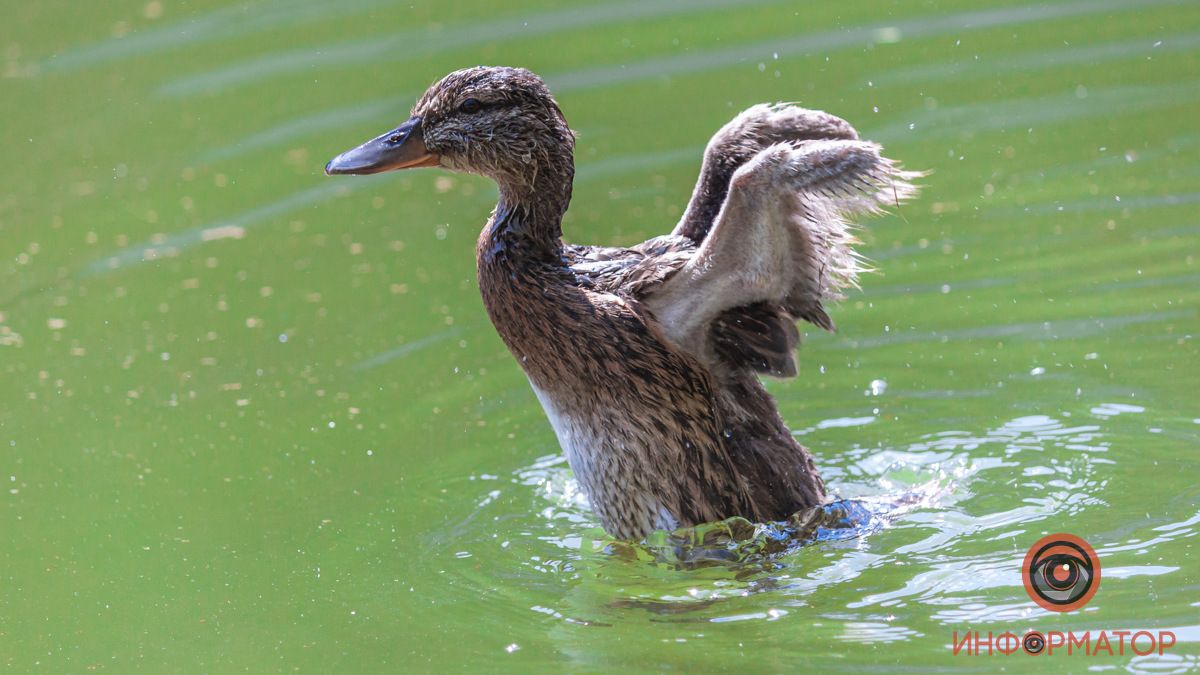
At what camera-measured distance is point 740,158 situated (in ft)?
20.0

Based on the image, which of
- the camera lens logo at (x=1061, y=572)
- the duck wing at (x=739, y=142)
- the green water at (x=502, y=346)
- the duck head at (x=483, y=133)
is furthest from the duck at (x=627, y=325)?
the camera lens logo at (x=1061, y=572)

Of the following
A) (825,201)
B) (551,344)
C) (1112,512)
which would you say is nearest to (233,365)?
(551,344)

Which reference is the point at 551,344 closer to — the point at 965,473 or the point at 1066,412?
the point at 965,473

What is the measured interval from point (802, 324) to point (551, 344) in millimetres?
2222

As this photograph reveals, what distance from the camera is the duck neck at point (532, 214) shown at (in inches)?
232

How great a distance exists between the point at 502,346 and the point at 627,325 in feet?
6.41

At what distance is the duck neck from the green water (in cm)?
109

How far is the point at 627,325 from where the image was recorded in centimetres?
575

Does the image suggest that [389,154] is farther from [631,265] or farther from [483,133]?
[631,265]

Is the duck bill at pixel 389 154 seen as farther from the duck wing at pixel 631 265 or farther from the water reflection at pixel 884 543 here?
the water reflection at pixel 884 543

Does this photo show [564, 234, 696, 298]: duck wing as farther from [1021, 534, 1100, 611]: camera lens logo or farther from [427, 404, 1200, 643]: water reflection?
[1021, 534, 1100, 611]: camera lens logo

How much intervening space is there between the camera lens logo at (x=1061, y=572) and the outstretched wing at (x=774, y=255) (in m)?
1.06

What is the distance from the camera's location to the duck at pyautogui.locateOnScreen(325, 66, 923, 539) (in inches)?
226

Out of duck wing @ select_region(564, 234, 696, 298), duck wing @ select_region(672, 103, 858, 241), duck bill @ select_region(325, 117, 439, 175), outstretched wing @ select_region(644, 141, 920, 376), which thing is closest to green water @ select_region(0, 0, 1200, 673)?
outstretched wing @ select_region(644, 141, 920, 376)
